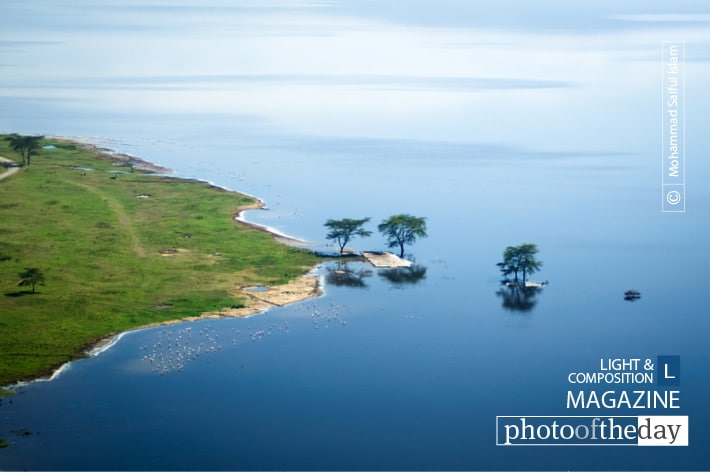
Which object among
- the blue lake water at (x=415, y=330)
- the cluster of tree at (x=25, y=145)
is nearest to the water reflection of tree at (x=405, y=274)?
the blue lake water at (x=415, y=330)

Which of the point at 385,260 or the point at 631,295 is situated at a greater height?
the point at 385,260

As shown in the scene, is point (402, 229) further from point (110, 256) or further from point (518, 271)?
point (110, 256)

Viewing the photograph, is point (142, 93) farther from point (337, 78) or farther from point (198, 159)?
point (198, 159)

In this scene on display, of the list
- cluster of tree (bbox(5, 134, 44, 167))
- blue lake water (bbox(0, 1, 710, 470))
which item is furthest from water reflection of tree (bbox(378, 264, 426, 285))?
cluster of tree (bbox(5, 134, 44, 167))

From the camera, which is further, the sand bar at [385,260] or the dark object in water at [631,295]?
the sand bar at [385,260]

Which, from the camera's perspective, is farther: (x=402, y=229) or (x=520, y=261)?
(x=402, y=229)

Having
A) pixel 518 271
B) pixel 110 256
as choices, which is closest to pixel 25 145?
pixel 110 256

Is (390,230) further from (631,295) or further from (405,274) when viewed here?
(631,295)

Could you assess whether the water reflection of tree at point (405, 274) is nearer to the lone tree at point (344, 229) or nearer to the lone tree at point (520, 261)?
the lone tree at point (344, 229)
